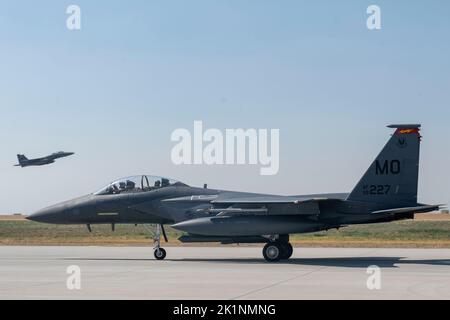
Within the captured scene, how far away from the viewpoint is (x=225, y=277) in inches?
651

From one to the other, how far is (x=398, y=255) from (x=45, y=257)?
41.5ft

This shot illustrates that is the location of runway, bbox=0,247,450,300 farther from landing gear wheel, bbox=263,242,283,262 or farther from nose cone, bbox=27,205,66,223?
nose cone, bbox=27,205,66,223

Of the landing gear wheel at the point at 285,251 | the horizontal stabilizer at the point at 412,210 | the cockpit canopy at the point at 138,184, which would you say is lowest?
the landing gear wheel at the point at 285,251

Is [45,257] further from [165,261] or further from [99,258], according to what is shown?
[165,261]

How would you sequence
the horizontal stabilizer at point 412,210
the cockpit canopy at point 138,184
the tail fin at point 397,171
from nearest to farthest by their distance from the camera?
the horizontal stabilizer at point 412,210, the tail fin at point 397,171, the cockpit canopy at point 138,184

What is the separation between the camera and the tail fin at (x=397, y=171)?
2088cm

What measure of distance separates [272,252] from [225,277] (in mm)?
5735

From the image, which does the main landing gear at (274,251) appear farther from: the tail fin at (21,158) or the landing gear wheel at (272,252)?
the tail fin at (21,158)

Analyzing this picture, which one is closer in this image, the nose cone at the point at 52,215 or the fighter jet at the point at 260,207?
the fighter jet at the point at 260,207

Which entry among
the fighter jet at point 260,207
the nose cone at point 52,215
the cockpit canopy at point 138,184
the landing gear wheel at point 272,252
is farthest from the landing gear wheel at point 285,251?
the nose cone at point 52,215

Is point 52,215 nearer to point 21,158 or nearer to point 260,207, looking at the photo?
point 260,207

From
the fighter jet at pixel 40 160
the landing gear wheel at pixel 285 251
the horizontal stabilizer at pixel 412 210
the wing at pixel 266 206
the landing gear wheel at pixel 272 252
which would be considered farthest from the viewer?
Result: the fighter jet at pixel 40 160
